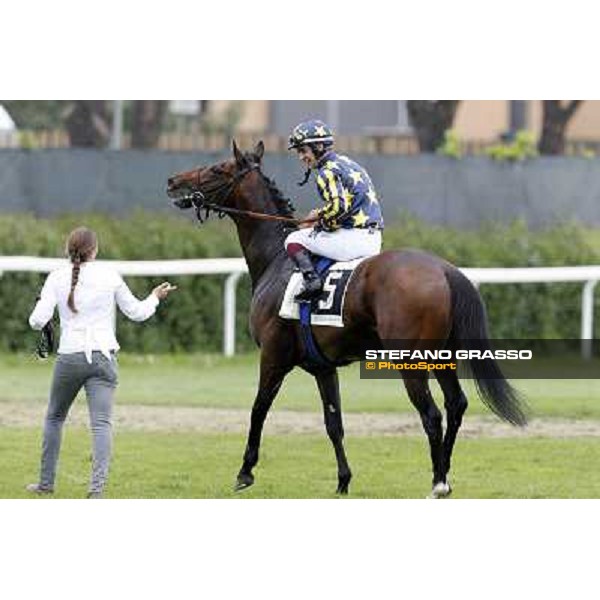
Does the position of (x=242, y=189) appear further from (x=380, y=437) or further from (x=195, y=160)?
(x=195, y=160)

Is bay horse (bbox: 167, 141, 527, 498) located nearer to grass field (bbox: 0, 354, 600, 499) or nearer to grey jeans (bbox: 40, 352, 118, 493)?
grass field (bbox: 0, 354, 600, 499)

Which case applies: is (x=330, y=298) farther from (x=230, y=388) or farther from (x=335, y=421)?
(x=230, y=388)

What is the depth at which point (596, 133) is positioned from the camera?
25.2m

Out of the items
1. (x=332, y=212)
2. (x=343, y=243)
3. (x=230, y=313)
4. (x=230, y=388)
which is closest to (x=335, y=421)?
(x=343, y=243)

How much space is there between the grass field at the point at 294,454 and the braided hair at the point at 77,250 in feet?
3.49

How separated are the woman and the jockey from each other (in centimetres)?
99

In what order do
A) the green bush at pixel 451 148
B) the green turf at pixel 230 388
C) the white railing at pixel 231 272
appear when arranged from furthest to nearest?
the green bush at pixel 451 148 → the white railing at pixel 231 272 → the green turf at pixel 230 388

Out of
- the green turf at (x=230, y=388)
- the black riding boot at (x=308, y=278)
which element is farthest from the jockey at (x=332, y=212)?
the green turf at (x=230, y=388)

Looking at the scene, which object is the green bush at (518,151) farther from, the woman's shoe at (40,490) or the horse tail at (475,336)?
the woman's shoe at (40,490)

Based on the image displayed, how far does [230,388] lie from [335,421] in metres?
4.51

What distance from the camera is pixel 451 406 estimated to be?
353 inches

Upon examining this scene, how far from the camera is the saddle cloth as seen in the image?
9.13 metres

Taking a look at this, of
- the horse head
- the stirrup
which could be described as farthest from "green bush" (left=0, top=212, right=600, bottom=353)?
the stirrup

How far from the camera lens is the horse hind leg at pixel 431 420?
875cm
